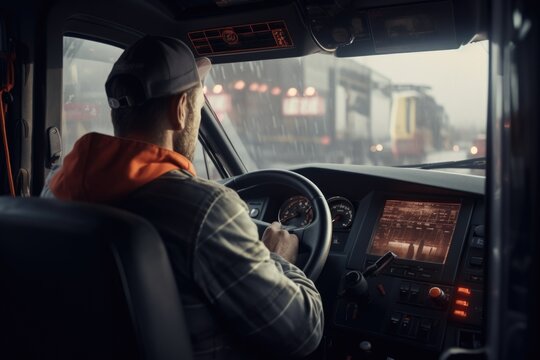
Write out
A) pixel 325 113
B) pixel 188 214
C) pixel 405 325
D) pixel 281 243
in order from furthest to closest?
pixel 325 113 < pixel 405 325 < pixel 281 243 < pixel 188 214

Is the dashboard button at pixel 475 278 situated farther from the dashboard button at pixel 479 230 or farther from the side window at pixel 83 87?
the side window at pixel 83 87

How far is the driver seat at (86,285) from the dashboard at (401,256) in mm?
1146

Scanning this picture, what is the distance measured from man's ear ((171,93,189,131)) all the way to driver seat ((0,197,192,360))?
38cm

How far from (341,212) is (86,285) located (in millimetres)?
1627

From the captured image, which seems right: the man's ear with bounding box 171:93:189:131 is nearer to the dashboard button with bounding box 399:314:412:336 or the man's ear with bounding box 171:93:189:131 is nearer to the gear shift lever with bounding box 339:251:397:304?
the gear shift lever with bounding box 339:251:397:304

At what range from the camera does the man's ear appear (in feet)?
5.71

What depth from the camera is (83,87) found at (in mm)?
2936

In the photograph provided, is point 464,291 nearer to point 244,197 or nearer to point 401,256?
point 401,256

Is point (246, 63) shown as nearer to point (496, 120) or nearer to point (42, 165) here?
point (42, 165)

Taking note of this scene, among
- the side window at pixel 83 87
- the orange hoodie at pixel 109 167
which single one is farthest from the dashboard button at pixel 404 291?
the side window at pixel 83 87

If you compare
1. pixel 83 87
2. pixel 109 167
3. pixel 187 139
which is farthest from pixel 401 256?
pixel 83 87

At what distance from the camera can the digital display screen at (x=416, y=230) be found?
2.51 meters

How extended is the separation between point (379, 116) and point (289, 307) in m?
4.54

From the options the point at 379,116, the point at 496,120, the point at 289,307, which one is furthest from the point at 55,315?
the point at 379,116
